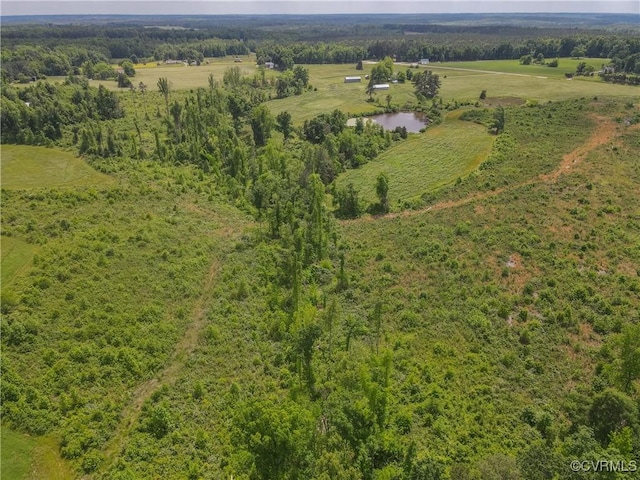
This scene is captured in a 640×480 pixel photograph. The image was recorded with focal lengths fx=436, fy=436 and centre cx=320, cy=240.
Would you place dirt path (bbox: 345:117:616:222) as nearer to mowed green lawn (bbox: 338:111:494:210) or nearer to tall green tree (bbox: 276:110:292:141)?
mowed green lawn (bbox: 338:111:494:210)

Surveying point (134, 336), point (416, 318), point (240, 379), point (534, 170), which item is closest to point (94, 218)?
point (134, 336)

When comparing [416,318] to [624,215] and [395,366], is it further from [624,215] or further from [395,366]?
[624,215]

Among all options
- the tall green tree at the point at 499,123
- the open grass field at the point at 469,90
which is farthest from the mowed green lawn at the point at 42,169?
the tall green tree at the point at 499,123

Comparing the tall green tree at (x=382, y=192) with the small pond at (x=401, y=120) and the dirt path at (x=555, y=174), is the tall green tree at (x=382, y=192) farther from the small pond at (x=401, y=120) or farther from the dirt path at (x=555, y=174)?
the small pond at (x=401, y=120)

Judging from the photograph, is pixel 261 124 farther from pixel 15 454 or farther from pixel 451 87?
pixel 451 87

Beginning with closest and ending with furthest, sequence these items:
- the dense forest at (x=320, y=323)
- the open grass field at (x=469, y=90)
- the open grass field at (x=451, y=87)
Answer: the dense forest at (x=320, y=323) < the open grass field at (x=469, y=90) < the open grass field at (x=451, y=87)

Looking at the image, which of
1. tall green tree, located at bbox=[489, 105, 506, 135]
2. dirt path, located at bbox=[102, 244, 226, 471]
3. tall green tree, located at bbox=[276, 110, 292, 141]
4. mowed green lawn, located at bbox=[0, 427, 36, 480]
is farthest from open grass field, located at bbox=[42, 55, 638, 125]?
mowed green lawn, located at bbox=[0, 427, 36, 480]
